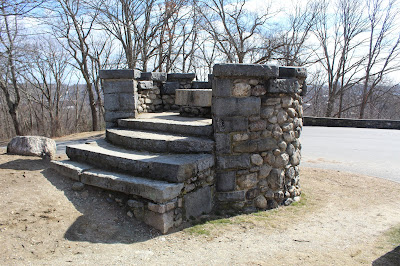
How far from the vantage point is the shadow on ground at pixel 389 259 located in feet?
10.8

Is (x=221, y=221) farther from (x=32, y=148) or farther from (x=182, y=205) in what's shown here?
(x=32, y=148)

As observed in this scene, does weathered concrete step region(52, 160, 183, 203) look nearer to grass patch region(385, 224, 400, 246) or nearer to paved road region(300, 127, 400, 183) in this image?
grass patch region(385, 224, 400, 246)

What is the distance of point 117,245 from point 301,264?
6.82 ft

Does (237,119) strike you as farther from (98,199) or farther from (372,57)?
(372,57)

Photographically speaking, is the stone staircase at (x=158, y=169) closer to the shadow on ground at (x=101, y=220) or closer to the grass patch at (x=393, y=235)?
the shadow on ground at (x=101, y=220)

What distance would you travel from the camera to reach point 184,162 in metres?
4.03

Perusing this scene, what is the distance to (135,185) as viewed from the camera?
391 centimetres

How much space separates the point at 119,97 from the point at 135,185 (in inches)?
124

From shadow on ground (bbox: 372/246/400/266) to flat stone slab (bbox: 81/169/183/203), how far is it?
242 centimetres

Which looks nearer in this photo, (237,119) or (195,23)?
(237,119)

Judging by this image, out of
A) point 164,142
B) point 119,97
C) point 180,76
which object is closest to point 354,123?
point 180,76

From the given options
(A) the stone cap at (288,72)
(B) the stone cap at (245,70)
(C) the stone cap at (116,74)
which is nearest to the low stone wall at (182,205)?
(B) the stone cap at (245,70)

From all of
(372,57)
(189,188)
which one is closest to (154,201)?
(189,188)

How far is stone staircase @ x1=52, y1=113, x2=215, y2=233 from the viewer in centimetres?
385
